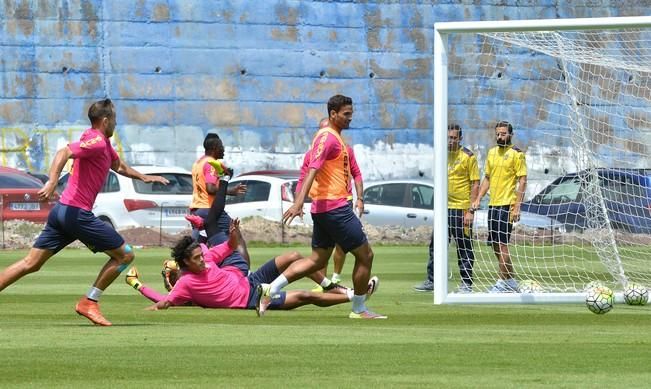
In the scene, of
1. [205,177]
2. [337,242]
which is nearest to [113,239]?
[337,242]

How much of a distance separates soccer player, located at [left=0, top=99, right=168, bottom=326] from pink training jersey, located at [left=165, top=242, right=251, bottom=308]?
1606 mm

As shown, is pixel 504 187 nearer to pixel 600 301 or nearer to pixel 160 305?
pixel 600 301

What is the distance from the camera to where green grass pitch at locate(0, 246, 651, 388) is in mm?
8664

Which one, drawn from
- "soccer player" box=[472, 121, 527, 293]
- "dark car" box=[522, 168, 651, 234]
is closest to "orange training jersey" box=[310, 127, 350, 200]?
"soccer player" box=[472, 121, 527, 293]

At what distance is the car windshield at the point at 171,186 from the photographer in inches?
1193

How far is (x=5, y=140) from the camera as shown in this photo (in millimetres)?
38062

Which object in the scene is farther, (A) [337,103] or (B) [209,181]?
(B) [209,181]

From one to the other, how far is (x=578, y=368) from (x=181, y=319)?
4.85 metres

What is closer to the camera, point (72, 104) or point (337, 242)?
point (337, 242)

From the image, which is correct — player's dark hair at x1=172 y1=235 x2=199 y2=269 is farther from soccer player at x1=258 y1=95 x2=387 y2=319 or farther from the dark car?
the dark car

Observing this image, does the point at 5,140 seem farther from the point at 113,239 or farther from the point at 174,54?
the point at 113,239

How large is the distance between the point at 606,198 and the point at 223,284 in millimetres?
5911

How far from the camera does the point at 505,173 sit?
56.6 ft

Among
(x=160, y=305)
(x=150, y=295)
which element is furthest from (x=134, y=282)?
(x=160, y=305)
